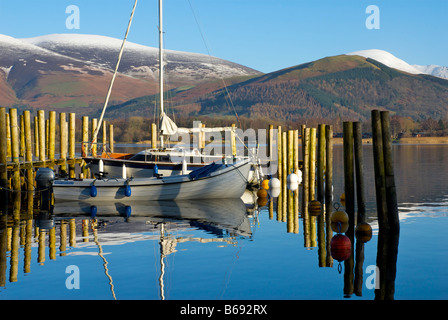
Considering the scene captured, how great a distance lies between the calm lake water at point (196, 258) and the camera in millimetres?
12398

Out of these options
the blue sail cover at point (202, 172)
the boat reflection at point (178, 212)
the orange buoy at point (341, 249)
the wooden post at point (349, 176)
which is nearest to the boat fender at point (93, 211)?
the boat reflection at point (178, 212)

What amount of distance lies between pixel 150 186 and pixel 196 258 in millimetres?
11538

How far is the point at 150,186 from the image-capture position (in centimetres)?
2666

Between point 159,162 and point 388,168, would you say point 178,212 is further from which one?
point 388,168

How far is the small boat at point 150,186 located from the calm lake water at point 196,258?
6.27ft

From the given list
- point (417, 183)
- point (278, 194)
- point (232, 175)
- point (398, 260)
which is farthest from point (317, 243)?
point (417, 183)

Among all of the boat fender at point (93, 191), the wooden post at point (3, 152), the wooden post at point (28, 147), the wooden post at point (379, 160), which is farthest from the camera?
the wooden post at point (28, 147)

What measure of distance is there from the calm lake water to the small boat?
1910 millimetres

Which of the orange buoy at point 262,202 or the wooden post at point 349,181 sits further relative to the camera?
the orange buoy at point 262,202

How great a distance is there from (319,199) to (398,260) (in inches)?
439

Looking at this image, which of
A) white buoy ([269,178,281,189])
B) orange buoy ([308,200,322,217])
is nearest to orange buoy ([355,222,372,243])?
orange buoy ([308,200,322,217])

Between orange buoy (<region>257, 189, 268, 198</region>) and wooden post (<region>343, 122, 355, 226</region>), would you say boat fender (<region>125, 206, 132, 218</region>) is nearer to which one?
orange buoy (<region>257, 189, 268, 198</region>)

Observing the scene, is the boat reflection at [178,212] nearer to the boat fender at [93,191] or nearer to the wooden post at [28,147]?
the boat fender at [93,191]

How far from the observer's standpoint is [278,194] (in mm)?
32031
